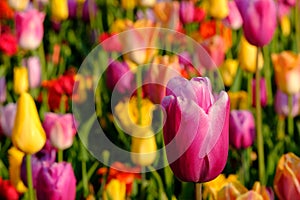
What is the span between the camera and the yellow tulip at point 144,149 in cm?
158

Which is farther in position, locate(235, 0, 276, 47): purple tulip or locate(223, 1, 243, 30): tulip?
locate(223, 1, 243, 30): tulip

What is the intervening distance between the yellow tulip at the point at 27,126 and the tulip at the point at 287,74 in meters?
0.73

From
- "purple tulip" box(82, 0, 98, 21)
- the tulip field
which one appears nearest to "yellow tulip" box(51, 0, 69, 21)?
the tulip field

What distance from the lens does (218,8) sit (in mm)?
2664

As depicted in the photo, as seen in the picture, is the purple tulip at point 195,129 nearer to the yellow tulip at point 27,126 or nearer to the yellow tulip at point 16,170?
the yellow tulip at point 27,126

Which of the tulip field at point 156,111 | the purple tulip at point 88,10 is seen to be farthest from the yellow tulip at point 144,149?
the purple tulip at point 88,10

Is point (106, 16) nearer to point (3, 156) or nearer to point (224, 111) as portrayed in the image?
point (3, 156)

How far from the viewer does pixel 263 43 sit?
163 centimetres

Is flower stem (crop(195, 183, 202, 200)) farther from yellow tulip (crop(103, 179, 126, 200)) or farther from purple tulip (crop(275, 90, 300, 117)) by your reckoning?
purple tulip (crop(275, 90, 300, 117))

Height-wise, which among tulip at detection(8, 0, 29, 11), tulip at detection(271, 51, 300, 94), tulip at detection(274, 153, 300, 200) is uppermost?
tulip at detection(8, 0, 29, 11)

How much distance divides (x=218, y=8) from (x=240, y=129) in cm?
98

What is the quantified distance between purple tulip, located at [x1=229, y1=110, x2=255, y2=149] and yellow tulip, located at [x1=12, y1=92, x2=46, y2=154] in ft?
1.75

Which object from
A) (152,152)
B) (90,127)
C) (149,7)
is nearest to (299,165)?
(152,152)

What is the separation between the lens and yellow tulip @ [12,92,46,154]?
51.9 inches
